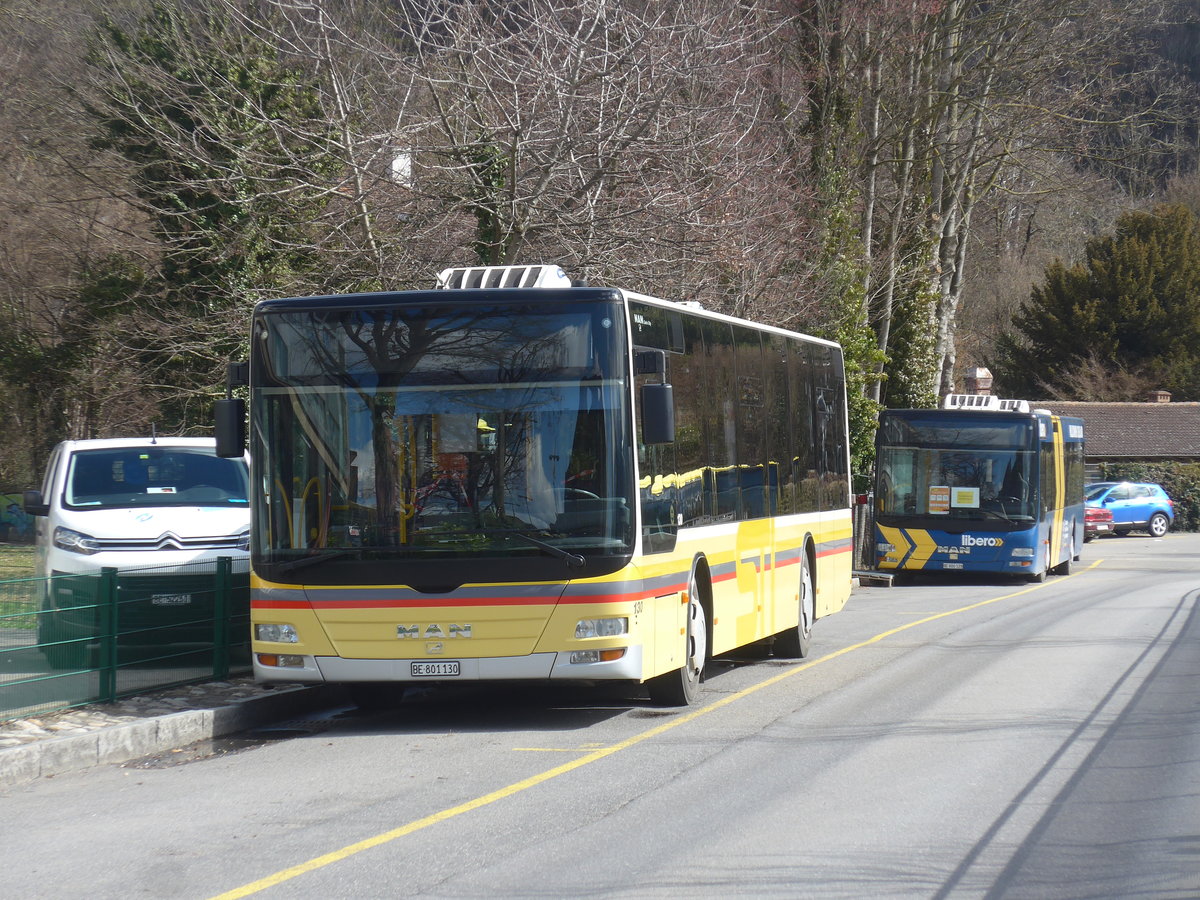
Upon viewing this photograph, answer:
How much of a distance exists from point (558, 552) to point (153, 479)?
5388mm

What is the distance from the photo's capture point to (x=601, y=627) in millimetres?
9562

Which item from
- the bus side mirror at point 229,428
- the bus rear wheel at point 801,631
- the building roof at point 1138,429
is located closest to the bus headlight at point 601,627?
the bus side mirror at point 229,428

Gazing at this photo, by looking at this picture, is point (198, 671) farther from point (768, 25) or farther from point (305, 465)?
point (768, 25)

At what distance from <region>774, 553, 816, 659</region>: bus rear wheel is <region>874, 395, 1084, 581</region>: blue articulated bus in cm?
1216

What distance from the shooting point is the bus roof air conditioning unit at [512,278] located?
10.5m

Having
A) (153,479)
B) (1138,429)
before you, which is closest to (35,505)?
(153,479)

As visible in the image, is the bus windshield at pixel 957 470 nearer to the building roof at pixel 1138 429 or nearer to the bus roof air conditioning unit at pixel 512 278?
the bus roof air conditioning unit at pixel 512 278

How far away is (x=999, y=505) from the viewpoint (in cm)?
2589

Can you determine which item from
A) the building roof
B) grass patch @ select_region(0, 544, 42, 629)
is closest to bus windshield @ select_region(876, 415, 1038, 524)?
grass patch @ select_region(0, 544, 42, 629)

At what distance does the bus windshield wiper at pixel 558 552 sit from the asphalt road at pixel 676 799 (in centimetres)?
119

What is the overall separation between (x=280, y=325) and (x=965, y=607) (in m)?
13.8

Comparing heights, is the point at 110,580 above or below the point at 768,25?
below

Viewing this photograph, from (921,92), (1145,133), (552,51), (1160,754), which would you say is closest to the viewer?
(1160,754)

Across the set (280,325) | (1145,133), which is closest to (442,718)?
(280,325)
